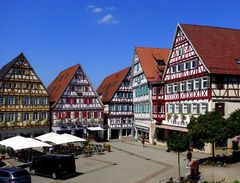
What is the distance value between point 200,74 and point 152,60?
17.7 m

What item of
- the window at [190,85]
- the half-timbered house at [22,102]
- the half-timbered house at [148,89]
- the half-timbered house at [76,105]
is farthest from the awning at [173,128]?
the half-timbered house at [22,102]

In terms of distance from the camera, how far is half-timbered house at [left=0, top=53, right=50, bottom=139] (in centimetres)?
5159

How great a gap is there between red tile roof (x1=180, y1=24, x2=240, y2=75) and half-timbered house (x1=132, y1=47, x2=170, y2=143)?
912cm

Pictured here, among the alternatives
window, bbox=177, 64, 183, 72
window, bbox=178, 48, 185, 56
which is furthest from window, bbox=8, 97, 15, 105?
window, bbox=178, 48, 185, 56

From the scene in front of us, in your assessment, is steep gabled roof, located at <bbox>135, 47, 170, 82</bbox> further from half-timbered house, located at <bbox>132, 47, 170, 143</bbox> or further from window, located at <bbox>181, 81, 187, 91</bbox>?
window, located at <bbox>181, 81, 187, 91</bbox>

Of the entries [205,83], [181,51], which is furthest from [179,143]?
[181,51]

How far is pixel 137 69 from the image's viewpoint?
5872 centimetres

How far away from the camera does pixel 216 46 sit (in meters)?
41.2

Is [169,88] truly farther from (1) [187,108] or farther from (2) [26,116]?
(2) [26,116]

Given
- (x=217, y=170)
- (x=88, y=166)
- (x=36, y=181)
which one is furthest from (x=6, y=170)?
(x=217, y=170)

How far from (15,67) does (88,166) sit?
2536 cm

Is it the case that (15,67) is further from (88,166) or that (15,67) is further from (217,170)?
(217,170)

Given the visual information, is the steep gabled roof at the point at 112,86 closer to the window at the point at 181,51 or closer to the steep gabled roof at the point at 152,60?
the steep gabled roof at the point at 152,60

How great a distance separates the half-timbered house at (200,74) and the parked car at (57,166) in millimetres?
16737
